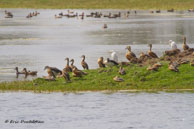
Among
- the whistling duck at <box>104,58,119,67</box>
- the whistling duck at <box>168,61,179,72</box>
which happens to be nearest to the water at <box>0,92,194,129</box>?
the whistling duck at <box>168,61,179,72</box>

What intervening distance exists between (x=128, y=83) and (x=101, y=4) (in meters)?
75.6

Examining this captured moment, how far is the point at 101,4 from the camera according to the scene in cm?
9781

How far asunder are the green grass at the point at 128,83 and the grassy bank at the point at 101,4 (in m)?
66.9

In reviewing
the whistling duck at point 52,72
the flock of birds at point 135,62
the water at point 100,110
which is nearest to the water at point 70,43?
the whistling duck at point 52,72

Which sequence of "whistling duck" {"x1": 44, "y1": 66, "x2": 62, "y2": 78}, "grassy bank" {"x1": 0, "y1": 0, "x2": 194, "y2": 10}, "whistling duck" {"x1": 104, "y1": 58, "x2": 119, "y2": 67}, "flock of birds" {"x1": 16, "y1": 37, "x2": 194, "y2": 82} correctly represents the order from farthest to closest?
"grassy bank" {"x1": 0, "y1": 0, "x2": 194, "y2": 10} < "whistling duck" {"x1": 104, "y1": 58, "x2": 119, "y2": 67} < "whistling duck" {"x1": 44, "y1": 66, "x2": 62, "y2": 78} < "flock of birds" {"x1": 16, "y1": 37, "x2": 194, "y2": 82}

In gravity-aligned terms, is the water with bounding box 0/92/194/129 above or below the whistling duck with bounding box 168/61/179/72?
below

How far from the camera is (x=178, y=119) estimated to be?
1889 centimetres

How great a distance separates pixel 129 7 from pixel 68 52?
56842mm

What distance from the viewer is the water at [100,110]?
60.3ft

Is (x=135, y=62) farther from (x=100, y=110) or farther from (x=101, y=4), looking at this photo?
(x=101, y=4)

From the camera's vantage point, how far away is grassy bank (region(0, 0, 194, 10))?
305 ft

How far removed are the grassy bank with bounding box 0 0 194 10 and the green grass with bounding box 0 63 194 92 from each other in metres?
66.9

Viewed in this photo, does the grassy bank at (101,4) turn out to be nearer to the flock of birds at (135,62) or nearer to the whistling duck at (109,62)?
the flock of birds at (135,62)

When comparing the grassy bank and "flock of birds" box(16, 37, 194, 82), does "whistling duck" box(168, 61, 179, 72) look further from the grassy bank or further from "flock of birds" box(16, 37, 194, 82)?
the grassy bank
